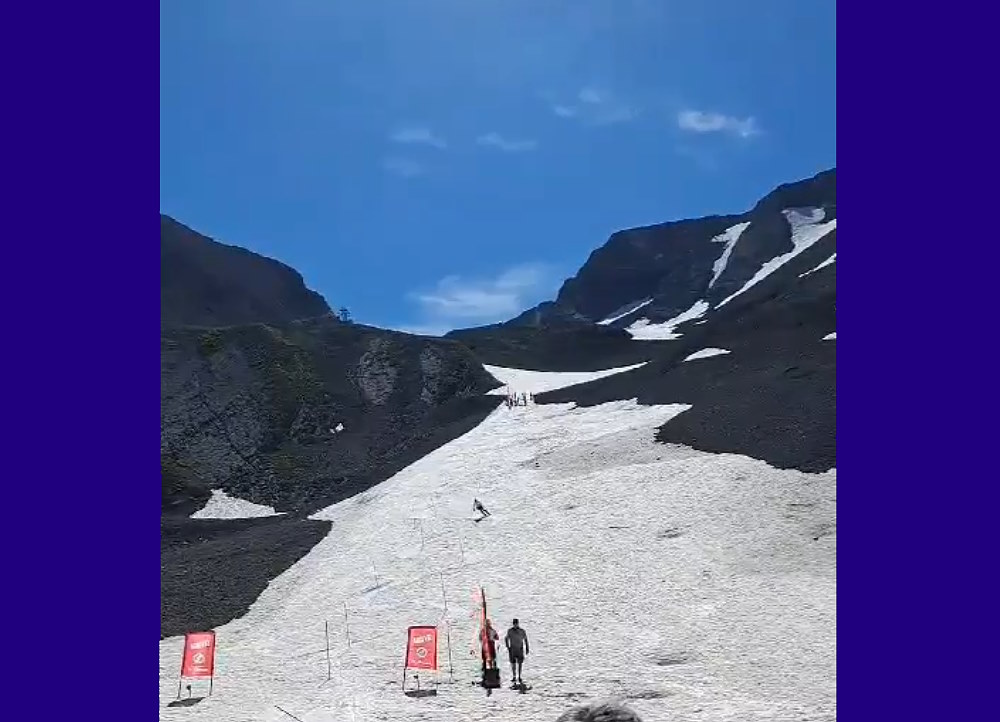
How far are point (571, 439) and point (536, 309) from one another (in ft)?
521

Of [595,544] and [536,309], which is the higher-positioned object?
[536,309]

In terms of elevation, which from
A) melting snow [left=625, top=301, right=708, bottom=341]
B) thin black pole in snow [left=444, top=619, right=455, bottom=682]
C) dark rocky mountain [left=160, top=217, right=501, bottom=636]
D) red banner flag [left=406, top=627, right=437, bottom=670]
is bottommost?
thin black pole in snow [left=444, top=619, right=455, bottom=682]

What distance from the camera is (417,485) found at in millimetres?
38344

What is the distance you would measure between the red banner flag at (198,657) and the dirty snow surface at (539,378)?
42069 millimetres

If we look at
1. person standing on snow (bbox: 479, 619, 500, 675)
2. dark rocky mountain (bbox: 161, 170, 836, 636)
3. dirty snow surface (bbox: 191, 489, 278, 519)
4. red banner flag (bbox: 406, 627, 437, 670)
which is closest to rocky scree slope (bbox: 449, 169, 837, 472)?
dark rocky mountain (bbox: 161, 170, 836, 636)

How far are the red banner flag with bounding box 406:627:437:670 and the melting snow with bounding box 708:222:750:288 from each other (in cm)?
13136

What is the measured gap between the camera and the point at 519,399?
5644cm

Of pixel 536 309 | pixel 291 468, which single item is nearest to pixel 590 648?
pixel 291 468

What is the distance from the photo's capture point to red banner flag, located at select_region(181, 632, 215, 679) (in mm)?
18234

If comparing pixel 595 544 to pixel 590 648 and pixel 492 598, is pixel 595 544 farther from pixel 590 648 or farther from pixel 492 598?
pixel 590 648

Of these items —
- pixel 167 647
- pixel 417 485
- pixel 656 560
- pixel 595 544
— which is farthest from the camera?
pixel 417 485

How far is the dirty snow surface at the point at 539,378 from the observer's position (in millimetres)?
61781

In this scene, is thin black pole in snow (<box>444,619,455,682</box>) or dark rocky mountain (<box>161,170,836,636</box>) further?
dark rocky mountain (<box>161,170,836,636</box>)

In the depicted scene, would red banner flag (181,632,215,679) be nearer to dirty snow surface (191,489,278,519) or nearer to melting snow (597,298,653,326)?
dirty snow surface (191,489,278,519)
